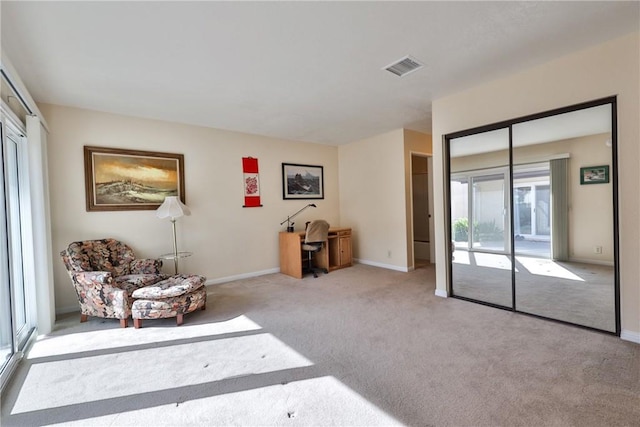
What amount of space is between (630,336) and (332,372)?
8.29 ft

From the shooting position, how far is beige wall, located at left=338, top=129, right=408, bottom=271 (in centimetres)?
504

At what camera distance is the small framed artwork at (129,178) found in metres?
3.60

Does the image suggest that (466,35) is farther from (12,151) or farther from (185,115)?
(12,151)

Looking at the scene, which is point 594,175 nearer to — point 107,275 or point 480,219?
point 480,219

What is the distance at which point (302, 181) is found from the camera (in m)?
5.65

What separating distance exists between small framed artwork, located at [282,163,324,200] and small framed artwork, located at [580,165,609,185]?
160 inches

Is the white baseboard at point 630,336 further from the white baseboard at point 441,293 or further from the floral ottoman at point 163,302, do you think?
the floral ottoman at point 163,302

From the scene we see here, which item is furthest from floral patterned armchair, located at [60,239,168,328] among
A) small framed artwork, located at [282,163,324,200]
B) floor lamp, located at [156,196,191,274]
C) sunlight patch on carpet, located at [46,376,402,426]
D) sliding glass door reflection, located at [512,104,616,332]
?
sliding glass door reflection, located at [512,104,616,332]

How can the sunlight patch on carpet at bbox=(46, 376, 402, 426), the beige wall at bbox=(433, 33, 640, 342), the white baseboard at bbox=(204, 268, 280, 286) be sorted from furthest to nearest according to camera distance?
the white baseboard at bbox=(204, 268, 280, 286) → the beige wall at bbox=(433, 33, 640, 342) → the sunlight patch on carpet at bbox=(46, 376, 402, 426)

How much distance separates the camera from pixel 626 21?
2.11m

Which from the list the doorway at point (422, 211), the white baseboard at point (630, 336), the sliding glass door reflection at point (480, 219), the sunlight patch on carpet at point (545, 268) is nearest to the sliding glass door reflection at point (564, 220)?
the sunlight patch on carpet at point (545, 268)

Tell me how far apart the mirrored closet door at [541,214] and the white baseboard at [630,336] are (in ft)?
0.26

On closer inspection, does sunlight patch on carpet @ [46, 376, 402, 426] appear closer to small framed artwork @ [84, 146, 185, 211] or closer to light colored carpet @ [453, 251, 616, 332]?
light colored carpet @ [453, 251, 616, 332]

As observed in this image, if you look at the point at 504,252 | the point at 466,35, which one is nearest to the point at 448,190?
the point at 504,252
